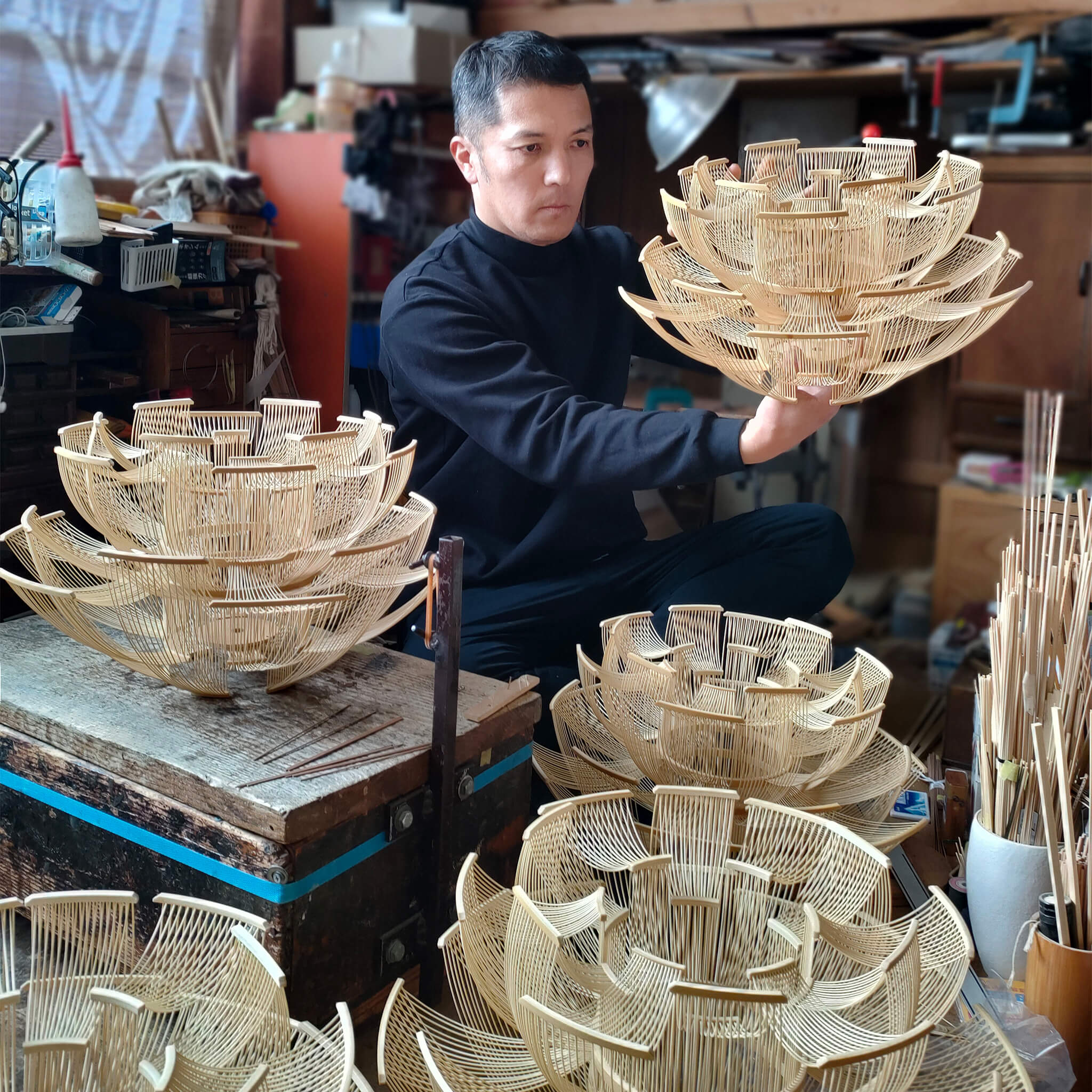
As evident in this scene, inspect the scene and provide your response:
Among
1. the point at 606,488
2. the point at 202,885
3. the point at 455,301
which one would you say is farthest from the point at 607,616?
the point at 202,885

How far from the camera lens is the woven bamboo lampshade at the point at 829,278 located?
129 cm

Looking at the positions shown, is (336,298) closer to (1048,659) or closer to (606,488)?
(606,488)

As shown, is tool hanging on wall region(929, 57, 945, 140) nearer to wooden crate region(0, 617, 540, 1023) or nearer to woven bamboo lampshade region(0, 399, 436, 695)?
woven bamboo lampshade region(0, 399, 436, 695)

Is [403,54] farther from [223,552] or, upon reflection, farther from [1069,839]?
[1069,839]

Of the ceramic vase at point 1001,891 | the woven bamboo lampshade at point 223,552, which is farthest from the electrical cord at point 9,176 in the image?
the ceramic vase at point 1001,891

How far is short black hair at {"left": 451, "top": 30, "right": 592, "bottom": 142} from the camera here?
155 cm

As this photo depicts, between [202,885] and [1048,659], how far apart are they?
1.14m

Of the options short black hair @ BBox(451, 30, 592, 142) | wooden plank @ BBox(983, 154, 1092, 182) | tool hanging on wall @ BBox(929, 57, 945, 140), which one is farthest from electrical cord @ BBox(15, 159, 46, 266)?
wooden plank @ BBox(983, 154, 1092, 182)

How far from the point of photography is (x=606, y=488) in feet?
5.28

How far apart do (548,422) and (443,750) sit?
0.46 metres

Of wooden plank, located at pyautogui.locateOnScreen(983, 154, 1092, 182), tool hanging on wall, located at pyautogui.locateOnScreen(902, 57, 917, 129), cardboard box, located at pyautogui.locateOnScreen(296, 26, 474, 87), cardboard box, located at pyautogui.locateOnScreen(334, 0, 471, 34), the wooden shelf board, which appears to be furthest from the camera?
cardboard box, located at pyautogui.locateOnScreen(334, 0, 471, 34)

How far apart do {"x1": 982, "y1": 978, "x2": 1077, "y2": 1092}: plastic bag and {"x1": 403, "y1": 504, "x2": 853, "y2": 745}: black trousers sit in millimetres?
643

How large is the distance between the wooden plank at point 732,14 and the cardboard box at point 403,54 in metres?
0.21

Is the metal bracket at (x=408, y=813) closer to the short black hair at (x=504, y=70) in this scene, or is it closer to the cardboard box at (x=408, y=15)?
the short black hair at (x=504, y=70)
